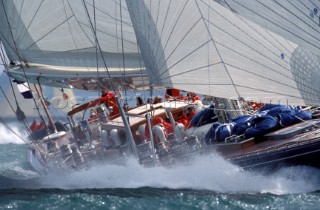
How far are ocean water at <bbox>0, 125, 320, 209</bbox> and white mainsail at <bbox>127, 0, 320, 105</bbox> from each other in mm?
1282

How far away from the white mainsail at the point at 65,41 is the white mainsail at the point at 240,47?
13.9 feet

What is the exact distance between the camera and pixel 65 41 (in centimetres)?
1764

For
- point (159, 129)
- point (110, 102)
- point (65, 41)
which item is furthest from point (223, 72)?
point (65, 41)

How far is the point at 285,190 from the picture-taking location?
11719 millimetres

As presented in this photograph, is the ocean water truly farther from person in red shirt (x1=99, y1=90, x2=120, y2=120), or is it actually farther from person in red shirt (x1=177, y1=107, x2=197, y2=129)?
person in red shirt (x1=99, y1=90, x2=120, y2=120)

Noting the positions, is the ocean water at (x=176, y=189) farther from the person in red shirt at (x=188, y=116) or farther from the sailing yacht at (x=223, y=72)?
the person in red shirt at (x=188, y=116)

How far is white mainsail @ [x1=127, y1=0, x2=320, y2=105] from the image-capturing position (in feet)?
36.3

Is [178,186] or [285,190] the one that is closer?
[285,190]

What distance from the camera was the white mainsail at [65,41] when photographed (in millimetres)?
16953

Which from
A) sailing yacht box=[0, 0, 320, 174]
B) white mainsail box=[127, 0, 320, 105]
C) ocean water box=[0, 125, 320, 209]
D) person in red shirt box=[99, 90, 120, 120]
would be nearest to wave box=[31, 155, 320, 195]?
ocean water box=[0, 125, 320, 209]

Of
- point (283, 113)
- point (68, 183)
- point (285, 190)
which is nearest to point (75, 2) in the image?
point (68, 183)

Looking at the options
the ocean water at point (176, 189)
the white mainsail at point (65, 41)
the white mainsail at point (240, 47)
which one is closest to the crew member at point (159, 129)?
the ocean water at point (176, 189)

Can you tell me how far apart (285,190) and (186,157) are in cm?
204

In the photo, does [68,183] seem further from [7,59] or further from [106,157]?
[7,59]
